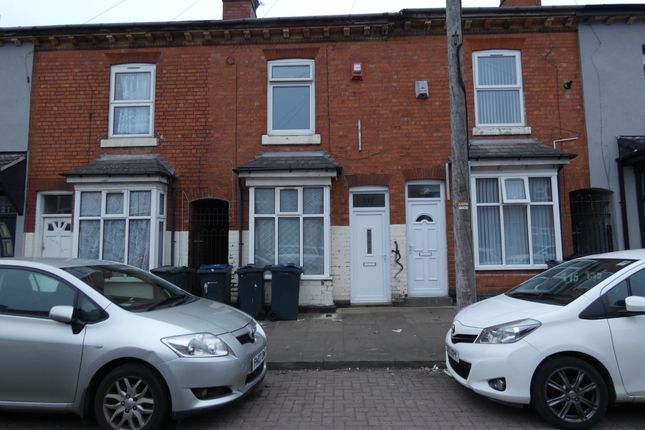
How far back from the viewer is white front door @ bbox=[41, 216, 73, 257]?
10055 mm

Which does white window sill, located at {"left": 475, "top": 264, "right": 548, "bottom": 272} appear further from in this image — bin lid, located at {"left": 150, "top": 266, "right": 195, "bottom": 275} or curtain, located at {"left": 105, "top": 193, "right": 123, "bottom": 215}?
curtain, located at {"left": 105, "top": 193, "right": 123, "bottom": 215}

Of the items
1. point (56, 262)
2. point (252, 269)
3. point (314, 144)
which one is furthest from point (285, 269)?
point (56, 262)

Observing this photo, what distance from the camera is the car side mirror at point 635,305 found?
3.90 m

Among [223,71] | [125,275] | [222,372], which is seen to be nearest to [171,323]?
[222,372]

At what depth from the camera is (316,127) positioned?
10000 mm

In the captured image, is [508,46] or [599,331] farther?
[508,46]

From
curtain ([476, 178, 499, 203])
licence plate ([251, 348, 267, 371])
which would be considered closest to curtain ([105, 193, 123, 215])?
licence plate ([251, 348, 267, 371])

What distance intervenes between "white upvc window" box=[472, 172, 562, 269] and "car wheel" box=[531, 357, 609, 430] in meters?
5.57

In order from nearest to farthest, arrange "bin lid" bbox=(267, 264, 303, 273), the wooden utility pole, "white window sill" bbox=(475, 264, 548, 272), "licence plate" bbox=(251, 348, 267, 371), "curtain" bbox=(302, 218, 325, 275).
Answer: 1. "licence plate" bbox=(251, 348, 267, 371)
2. the wooden utility pole
3. "bin lid" bbox=(267, 264, 303, 273)
4. "white window sill" bbox=(475, 264, 548, 272)
5. "curtain" bbox=(302, 218, 325, 275)

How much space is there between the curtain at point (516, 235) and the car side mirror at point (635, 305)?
561 cm

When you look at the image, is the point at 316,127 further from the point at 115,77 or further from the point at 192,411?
the point at 192,411

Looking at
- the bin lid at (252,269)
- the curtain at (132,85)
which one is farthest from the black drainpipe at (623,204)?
the curtain at (132,85)

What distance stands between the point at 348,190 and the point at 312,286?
2.28 metres

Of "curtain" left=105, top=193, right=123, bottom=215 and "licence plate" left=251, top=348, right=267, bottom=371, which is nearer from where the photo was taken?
"licence plate" left=251, top=348, right=267, bottom=371
